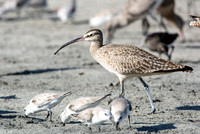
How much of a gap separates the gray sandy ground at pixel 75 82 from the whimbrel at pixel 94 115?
341mm

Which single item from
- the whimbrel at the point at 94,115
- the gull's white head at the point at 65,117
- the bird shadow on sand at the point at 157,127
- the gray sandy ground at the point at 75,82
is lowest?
the gray sandy ground at the point at 75,82

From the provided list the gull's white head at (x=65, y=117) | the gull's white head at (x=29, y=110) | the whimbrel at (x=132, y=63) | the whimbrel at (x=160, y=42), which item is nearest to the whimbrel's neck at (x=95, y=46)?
the whimbrel at (x=132, y=63)

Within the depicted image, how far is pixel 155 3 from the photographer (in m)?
14.9

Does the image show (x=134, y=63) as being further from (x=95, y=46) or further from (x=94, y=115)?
(x=94, y=115)

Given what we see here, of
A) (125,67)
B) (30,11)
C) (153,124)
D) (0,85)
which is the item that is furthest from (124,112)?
(30,11)

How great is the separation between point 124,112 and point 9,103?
2.67m

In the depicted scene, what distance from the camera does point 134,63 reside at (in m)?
7.68

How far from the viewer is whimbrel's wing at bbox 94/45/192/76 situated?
7.61 metres

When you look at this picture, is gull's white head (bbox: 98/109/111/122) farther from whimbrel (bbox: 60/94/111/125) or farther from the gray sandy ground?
whimbrel (bbox: 60/94/111/125)

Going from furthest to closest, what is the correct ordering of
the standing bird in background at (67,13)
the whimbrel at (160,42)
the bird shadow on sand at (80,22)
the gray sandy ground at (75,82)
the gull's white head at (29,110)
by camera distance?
the bird shadow on sand at (80,22), the standing bird in background at (67,13), the whimbrel at (160,42), the gull's white head at (29,110), the gray sandy ground at (75,82)

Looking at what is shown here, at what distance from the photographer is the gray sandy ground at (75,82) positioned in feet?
22.7

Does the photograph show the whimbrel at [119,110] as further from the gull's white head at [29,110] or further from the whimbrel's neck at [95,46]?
the whimbrel's neck at [95,46]

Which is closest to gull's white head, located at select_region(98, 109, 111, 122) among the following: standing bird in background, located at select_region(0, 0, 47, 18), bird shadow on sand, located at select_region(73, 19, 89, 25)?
bird shadow on sand, located at select_region(73, 19, 89, 25)

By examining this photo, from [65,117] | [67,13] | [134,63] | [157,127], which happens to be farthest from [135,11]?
[65,117]
